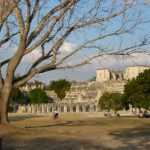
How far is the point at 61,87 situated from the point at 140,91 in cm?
10082

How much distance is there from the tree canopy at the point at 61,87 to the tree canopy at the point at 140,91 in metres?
92.1

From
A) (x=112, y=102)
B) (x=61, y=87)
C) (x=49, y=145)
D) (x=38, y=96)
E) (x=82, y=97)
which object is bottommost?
(x=49, y=145)

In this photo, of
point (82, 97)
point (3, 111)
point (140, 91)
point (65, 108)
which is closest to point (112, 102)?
point (140, 91)

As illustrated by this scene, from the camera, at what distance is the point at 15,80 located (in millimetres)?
26438

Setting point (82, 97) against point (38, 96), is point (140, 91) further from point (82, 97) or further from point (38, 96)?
point (38, 96)

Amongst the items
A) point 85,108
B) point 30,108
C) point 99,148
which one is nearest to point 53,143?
point 99,148

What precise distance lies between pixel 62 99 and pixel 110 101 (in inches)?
3083

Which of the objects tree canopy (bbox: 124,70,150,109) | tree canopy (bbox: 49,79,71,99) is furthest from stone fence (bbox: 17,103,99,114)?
tree canopy (bbox: 124,70,150,109)

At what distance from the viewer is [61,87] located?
182 m

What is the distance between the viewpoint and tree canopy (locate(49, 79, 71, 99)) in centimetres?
17838

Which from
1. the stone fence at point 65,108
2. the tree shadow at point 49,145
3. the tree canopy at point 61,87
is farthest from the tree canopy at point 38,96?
the tree shadow at point 49,145

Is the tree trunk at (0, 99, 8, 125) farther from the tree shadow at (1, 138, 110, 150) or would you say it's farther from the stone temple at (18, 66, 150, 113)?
the stone temple at (18, 66, 150, 113)

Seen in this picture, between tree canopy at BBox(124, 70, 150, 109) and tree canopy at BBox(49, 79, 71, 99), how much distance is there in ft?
302

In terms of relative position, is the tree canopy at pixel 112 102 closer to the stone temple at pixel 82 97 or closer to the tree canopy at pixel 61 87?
the stone temple at pixel 82 97
